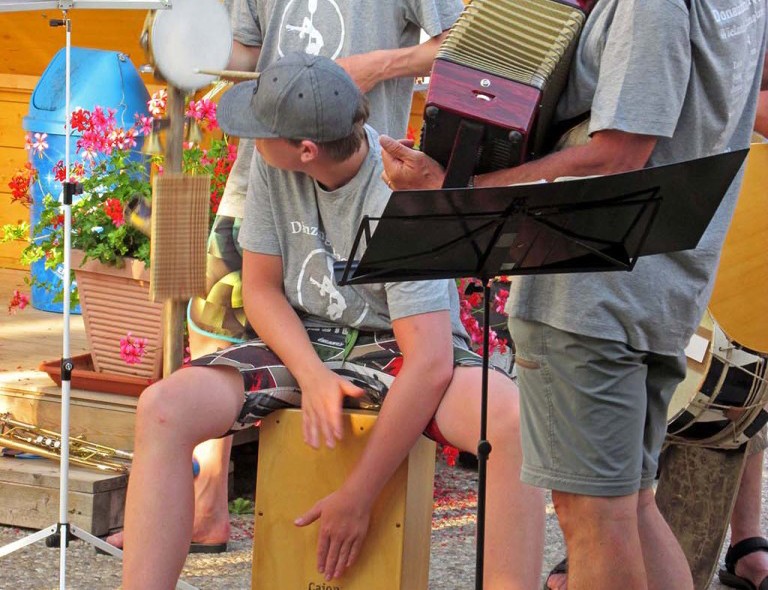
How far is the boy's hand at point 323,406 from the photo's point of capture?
2.81 meters

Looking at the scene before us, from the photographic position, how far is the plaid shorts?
9.56 feet

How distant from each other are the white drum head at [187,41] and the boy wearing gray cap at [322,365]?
0.50ft

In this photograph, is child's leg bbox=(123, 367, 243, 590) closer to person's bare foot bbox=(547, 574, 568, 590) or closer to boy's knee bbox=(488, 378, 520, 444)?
boy's knee bbox=(488, 378, 520, 444)

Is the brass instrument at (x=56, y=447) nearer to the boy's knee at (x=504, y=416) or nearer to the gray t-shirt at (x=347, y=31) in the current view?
the gray t-shirt at (x=347, y=31)

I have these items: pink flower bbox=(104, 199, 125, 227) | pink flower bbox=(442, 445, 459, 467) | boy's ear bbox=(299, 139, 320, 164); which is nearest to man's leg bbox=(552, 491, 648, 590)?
boy's ear bbox=(299, 139, 320, 164)

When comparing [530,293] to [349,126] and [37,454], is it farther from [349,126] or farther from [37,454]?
[37,454]

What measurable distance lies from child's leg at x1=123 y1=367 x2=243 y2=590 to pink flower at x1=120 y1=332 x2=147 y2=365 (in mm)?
1163

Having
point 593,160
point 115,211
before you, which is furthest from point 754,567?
point 115,211

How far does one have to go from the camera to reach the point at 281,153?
2912 millimetres

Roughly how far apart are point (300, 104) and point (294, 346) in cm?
55

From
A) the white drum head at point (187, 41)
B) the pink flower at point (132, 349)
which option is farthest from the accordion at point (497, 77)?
the pink flower at point (132, 349)

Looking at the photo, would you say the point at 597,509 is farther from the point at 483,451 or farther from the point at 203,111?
the point at 203,111

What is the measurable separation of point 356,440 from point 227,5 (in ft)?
4.80

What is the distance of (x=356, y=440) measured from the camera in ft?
9.32
